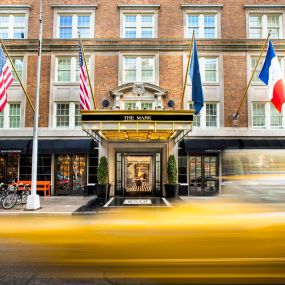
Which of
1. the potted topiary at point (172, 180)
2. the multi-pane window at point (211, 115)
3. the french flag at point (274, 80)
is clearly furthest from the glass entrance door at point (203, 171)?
the french flag at point (274, 80)

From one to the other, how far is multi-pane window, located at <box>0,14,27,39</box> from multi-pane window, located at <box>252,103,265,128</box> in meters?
16.5

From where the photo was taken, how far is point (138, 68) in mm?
20578

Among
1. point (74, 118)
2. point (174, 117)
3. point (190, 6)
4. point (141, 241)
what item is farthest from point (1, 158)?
point (141, 241)

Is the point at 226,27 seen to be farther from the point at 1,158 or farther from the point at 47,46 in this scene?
the point at 1,158

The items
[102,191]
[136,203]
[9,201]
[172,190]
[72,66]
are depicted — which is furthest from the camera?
[72,66]

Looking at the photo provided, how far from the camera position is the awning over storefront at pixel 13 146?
18.7 m

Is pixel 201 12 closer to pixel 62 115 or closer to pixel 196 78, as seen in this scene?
pixel 196 78

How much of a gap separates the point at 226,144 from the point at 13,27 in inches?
649

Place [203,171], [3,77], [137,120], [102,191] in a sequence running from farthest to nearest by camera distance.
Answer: [203,171], [102,191], [137,120], [3,77]

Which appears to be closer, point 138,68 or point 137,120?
point 137,120

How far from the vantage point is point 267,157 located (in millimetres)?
4414

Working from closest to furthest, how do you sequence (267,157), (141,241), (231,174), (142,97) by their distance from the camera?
(141,241) < (267,157) < (231,174) < (142,97)

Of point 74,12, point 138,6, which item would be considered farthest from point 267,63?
point 74,12

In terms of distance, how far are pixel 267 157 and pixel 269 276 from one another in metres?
1.62
